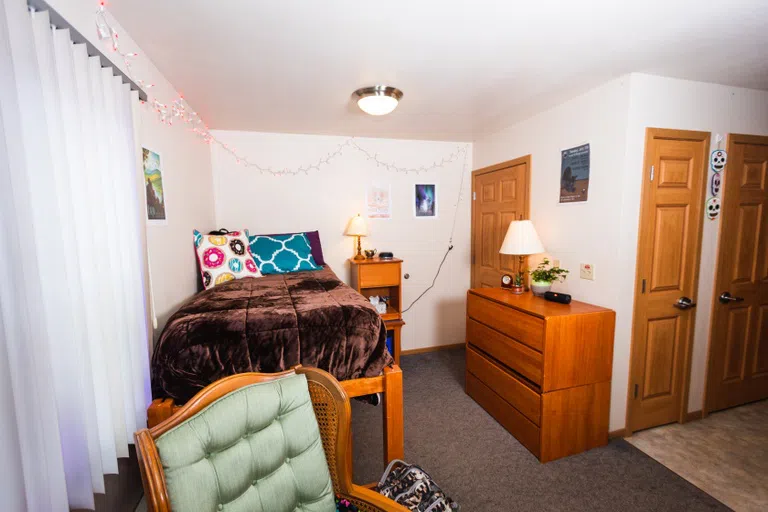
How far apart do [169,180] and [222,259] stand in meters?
0.62

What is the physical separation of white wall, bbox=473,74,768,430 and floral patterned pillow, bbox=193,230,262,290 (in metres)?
2.36

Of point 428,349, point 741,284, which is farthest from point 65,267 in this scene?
point 741,284

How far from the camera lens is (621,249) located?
Answer: 2105 mm

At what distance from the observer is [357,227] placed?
333cm

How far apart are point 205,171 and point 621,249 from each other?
322 cm

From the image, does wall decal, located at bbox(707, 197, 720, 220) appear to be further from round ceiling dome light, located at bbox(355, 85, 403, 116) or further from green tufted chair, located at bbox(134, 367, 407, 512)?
green tufted chair, located at bbox(134, 367, 407, 512)

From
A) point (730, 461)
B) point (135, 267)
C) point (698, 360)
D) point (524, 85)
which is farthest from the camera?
point (698, 360)

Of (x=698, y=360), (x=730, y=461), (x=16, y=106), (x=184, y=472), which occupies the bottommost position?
(x=730, y=461)

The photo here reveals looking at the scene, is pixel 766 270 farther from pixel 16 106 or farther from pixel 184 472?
pixel 16 106

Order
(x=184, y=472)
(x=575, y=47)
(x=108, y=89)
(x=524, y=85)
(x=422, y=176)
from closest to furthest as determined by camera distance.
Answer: (x=184, y=472) → (x=108, y=89) → (x=575, y=47) → (x=524, y=85) → (x=422, y=176)

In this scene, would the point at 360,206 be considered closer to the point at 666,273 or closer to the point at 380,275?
the point at 380,275

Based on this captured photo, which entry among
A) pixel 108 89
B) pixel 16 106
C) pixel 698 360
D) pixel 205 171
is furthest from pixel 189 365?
pixel 698 360

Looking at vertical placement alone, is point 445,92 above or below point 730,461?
above

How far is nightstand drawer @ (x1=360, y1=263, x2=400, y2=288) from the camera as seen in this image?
325 centimetres
